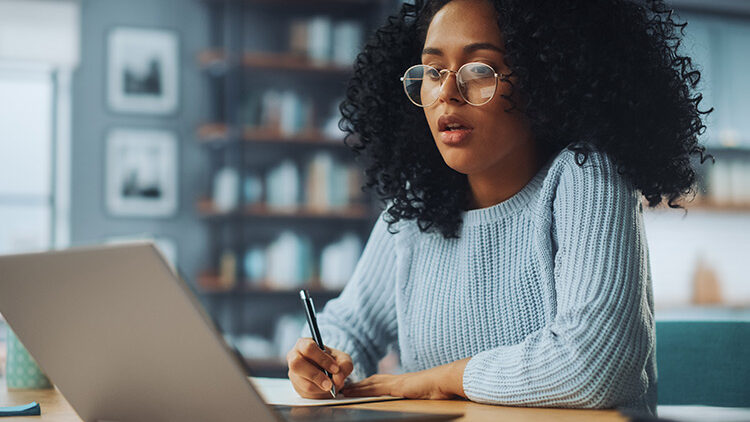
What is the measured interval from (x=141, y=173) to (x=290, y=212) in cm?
92

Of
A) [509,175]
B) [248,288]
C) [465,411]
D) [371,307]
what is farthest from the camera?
[248,288]

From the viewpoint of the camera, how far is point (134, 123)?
4473 mm

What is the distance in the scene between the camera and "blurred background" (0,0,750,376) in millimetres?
4250

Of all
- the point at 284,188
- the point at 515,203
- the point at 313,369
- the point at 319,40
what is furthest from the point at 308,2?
the point at 313,369

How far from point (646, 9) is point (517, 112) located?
0.26 metres

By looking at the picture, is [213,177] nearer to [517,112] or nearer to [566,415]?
[517,112]

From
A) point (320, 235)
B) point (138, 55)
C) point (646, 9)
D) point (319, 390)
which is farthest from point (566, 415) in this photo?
point (138, 55)

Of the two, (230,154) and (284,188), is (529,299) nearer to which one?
(284,188)

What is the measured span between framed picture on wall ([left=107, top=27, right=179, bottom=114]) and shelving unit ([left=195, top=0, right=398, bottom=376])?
194mm

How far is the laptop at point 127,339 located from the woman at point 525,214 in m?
0.24

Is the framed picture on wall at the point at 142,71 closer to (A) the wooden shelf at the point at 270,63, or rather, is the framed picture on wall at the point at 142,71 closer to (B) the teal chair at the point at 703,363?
(A) the wooden shelf at the point at 270,63

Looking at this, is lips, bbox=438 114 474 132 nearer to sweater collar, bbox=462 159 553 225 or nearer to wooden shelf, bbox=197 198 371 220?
sweater collar, bbox=462 159 553 225

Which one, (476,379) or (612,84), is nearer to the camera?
(476,379)

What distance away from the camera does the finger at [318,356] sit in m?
1.07
